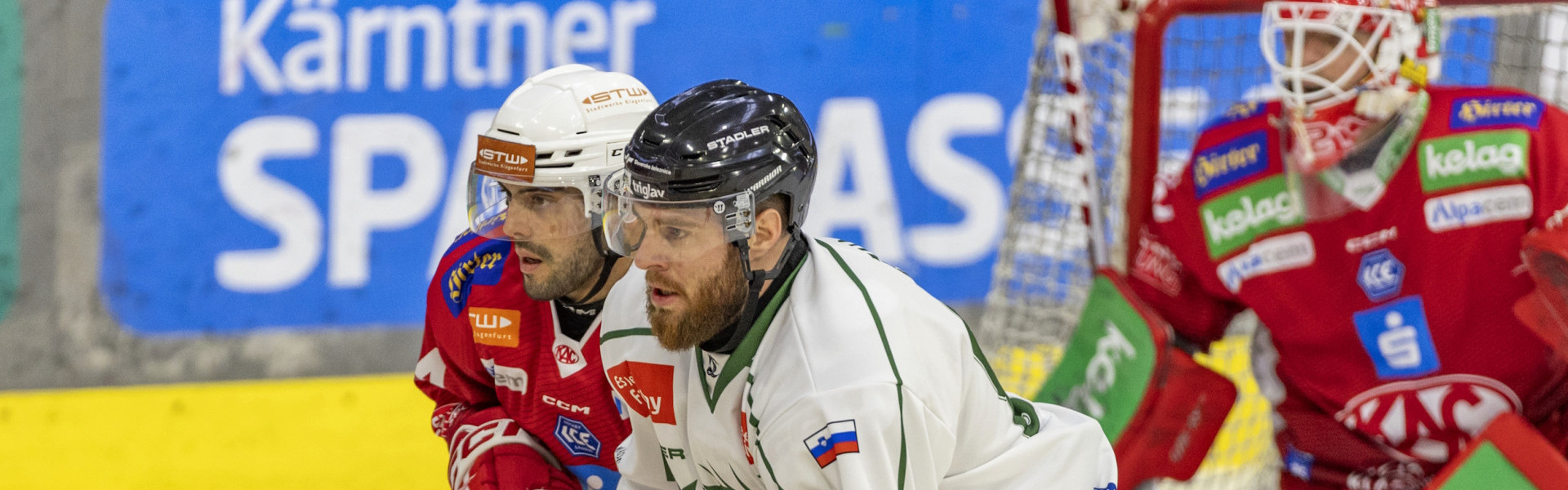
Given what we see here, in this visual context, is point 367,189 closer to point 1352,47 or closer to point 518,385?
point 518,385

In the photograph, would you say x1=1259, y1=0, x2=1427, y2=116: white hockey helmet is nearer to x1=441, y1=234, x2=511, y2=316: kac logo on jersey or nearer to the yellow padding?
x1=441, y1=234, x2=511, y2=316: kac logo on jersey

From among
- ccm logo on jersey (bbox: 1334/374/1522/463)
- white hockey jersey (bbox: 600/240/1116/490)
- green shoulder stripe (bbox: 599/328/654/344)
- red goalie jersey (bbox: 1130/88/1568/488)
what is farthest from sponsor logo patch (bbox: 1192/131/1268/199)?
green shoulder stripe (bbox: 599/328/654/344)

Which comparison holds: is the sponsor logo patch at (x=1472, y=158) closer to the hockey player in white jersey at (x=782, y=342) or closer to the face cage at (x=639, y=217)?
the hockey player in white jersey at (x=782, y=342)

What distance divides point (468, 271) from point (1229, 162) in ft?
4.60

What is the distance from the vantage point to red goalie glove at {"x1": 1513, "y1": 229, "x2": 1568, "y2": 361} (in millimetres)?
2082

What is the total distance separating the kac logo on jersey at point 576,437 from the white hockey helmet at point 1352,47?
1304mm

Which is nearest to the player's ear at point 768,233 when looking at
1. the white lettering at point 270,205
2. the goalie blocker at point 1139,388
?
the goalie blocker at point 1139,388

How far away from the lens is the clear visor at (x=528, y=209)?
7.31 feet

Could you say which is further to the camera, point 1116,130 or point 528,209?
point 1116,130

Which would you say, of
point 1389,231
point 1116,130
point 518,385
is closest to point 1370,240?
point 1389,231

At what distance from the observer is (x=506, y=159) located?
221 centimetres

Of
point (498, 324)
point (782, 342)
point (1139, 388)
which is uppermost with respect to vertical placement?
point (782, 342)

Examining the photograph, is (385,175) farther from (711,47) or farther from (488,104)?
(711,47)

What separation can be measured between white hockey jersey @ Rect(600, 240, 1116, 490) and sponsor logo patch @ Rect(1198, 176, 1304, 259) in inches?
31.7
